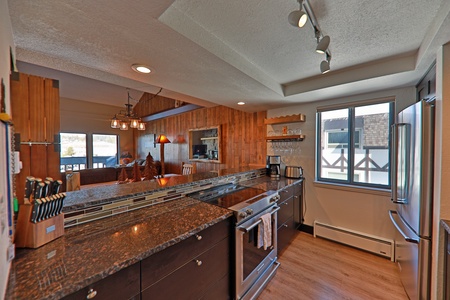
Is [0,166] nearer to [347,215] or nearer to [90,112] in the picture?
[347,215]

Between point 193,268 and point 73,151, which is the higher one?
point 73,151

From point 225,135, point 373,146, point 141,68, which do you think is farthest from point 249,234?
point 225,135

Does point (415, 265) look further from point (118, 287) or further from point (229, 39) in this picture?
point (229, 39)

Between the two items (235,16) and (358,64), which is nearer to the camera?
(235,16)

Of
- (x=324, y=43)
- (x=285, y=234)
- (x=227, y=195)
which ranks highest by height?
(x=324, y=43)

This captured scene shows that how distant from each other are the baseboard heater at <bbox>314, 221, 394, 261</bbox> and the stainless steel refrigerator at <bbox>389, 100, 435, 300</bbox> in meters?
0.55

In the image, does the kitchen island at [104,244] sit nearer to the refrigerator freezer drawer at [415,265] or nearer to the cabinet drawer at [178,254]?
the cabinet drawer at [178,254]

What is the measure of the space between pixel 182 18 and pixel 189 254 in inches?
61.5

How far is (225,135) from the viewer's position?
14.4 ft

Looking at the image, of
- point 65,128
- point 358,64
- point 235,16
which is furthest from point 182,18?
point 65,128

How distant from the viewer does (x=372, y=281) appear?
1.95m

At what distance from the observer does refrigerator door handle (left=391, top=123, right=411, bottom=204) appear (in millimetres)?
1646

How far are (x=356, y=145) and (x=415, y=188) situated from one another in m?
1.28

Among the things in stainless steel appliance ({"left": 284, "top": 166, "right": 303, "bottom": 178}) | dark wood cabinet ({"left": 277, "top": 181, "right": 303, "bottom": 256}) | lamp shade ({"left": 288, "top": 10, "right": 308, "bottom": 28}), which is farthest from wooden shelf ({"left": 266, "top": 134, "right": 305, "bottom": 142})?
lamp shade ({"left": 288, "top": 10, "right": 308, "bottom": 28})
